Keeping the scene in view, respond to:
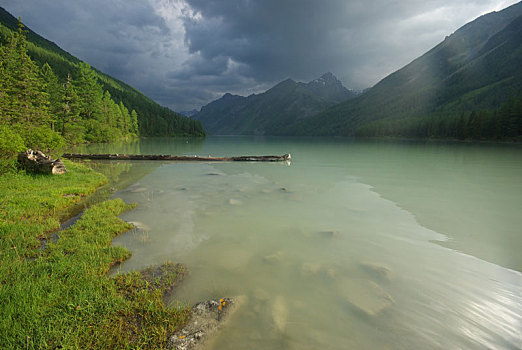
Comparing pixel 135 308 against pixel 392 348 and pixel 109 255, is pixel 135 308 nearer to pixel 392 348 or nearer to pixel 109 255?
pixel 109 255

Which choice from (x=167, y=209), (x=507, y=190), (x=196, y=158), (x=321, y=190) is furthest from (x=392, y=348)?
(x=196, y=158)

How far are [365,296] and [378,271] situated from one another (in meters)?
1.17

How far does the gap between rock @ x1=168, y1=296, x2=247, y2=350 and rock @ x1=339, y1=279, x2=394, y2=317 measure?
2.24 meters

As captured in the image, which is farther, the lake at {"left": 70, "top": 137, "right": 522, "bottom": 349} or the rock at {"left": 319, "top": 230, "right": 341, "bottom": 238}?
the rock at {"left": 319, "top": 230, "right": 341, "bottom": 238}

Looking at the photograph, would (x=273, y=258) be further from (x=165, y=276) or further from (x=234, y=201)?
(x=234, y=201)

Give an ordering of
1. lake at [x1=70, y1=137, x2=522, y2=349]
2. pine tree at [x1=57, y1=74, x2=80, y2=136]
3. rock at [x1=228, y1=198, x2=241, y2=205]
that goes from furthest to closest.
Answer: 1. pine tree at [x1=57, y1=74, x2=80, y2=136]
2. rock at [x1=228, y1=198, x2=241, y2=205]
3. lake at [x1=70, y1=137, x2=522, y2=349]

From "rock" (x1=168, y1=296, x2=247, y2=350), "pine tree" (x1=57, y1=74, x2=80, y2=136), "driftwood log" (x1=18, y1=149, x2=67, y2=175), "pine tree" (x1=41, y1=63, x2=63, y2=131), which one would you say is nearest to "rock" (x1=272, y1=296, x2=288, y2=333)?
"rock" (x1=168, y1=296, x2=247, y2=350)

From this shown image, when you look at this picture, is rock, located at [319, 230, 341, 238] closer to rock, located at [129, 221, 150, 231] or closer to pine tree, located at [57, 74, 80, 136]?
rock, located at [129, 221, 150, 231]

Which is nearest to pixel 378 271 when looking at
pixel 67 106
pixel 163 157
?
pixel 163 157

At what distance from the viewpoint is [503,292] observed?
4992 millimetres

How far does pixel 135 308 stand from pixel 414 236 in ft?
27.9

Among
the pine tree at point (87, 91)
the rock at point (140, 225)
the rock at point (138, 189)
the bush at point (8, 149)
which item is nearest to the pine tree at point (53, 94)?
the pine tree at point (87, 91)

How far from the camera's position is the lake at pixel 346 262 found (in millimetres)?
3977

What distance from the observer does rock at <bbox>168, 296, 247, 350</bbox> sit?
3564mm
